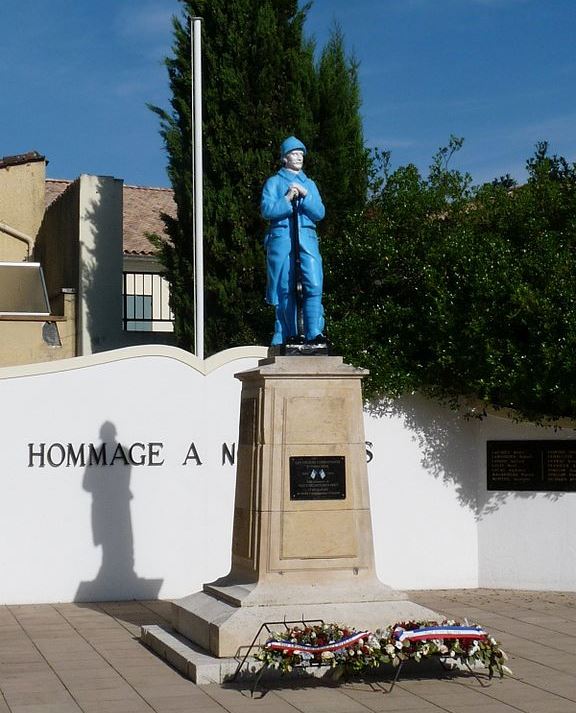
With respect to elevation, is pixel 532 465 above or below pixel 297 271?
below

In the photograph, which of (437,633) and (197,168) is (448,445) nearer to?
(197,168)

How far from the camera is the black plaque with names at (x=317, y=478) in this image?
9398mm

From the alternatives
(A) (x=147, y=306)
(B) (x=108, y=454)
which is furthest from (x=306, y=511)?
(A) (x=147, y=306)

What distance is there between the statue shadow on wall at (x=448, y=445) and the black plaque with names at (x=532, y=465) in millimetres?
178

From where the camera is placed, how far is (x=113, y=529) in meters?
12.9

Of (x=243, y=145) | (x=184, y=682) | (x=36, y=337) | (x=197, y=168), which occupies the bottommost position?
(x=184, y=682)

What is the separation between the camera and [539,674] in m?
8.91

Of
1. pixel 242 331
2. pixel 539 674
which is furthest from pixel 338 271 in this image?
pixel 539 674

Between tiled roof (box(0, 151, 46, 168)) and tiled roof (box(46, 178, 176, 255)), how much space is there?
2.88 metres

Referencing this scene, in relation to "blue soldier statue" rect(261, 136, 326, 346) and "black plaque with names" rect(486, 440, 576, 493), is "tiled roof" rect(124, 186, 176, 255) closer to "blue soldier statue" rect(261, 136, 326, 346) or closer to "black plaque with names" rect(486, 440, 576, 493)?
"black plaque with names" rect(486, 440, 576, 493)

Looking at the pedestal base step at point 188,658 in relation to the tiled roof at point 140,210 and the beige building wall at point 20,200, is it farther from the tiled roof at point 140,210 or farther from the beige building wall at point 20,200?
the tiled roof at point 140,210

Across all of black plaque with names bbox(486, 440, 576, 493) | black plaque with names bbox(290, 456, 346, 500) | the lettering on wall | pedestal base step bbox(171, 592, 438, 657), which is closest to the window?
the lettering on wall

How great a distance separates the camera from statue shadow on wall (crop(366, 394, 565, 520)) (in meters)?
14.1

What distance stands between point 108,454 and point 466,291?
4.54 metres
